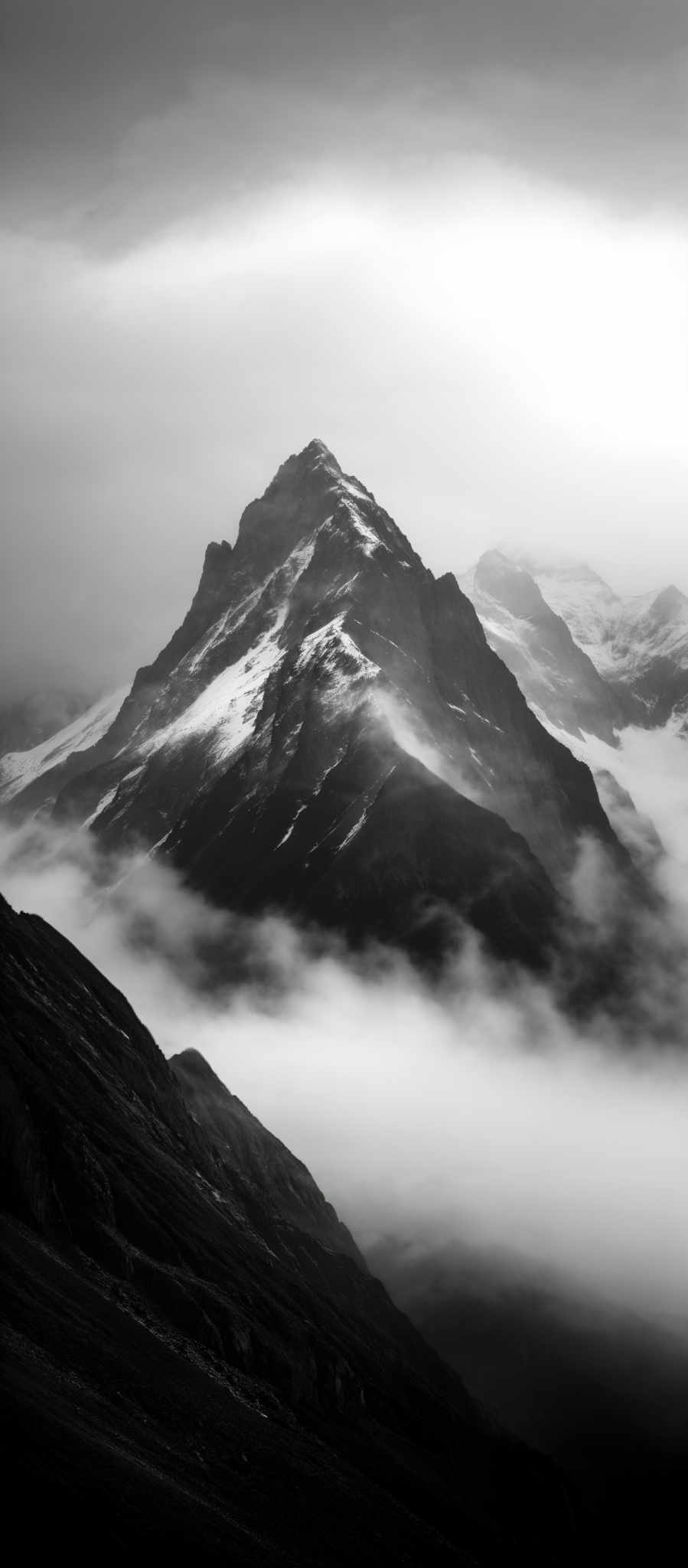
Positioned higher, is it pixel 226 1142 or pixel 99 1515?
pixel 226 1142

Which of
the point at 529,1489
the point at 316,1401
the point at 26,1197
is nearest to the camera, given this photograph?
the point at 26,1197

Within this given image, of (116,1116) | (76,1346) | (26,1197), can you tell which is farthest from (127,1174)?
(76,1346)

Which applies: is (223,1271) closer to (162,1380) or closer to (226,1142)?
(162,1380)

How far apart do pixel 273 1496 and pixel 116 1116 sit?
176 feet

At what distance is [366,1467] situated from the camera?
4594 inches

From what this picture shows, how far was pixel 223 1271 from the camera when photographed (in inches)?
5089

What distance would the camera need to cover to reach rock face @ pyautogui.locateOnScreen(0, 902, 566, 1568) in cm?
7475

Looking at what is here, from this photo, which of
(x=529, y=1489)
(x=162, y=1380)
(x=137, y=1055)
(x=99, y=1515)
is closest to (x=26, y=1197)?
(x=162, y=1380)

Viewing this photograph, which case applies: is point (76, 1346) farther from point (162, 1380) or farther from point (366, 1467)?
point (366, 1467)

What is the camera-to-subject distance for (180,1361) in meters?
102

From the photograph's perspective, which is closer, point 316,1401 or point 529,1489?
point 316,1401

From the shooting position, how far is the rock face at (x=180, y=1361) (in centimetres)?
7475

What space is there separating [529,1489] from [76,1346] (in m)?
80.7

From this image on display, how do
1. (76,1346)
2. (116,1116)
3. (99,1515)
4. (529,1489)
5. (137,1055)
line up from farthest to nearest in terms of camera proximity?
(137,1055) → (529,1489) → (116,1116) → (76,1346) → (99,1515)
